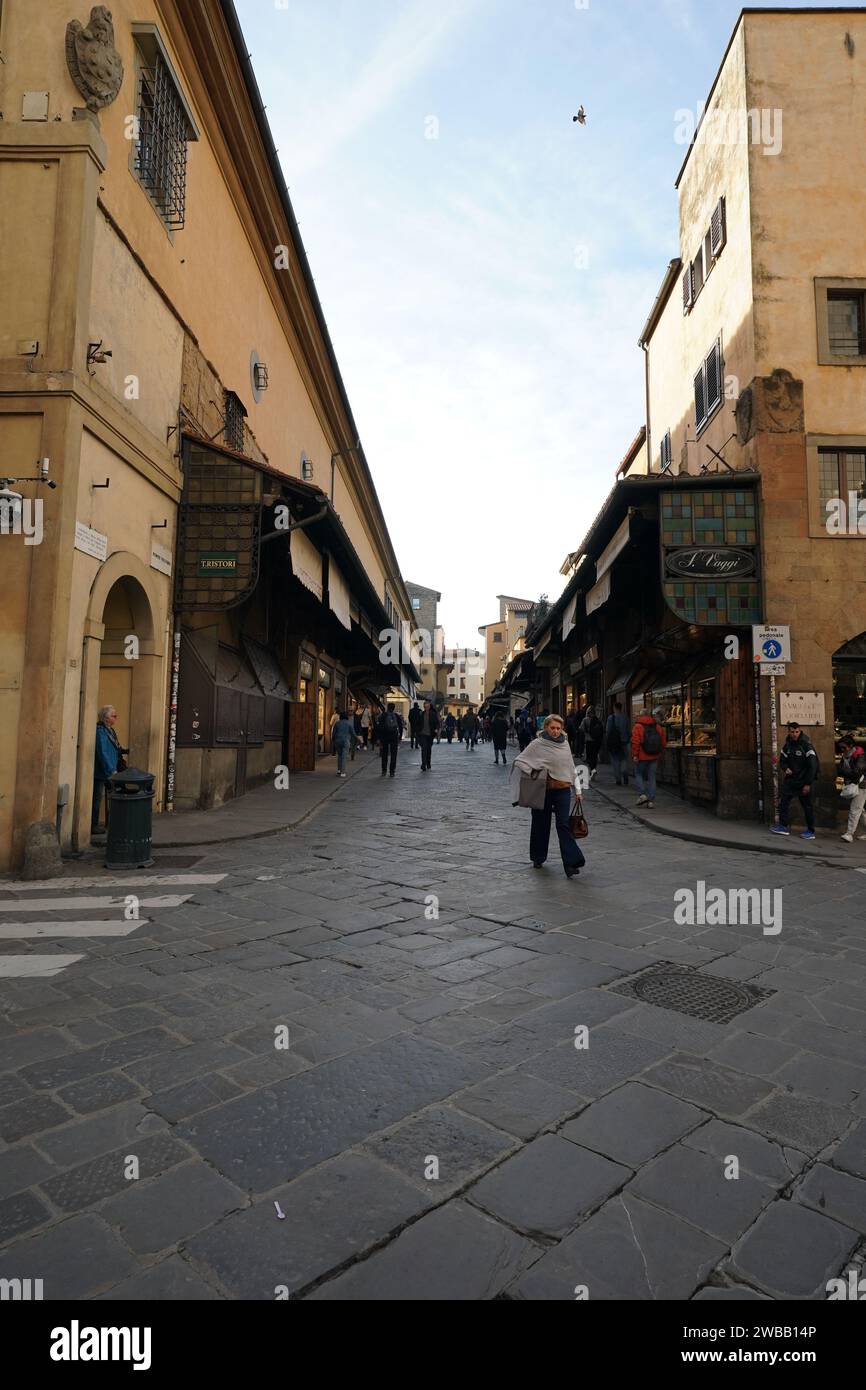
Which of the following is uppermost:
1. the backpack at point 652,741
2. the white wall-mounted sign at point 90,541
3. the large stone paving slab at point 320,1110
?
the white wall-mounted sign at point 90,541

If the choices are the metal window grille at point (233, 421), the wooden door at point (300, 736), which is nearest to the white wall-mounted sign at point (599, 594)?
the wooden door at point (300, 736)

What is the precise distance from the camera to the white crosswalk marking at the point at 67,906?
4583 mm

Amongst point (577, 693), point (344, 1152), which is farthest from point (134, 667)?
point (577, 693)

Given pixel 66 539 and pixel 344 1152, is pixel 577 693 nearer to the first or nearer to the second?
pixel 66 539

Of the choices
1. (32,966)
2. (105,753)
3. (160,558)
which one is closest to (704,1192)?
(32,966)

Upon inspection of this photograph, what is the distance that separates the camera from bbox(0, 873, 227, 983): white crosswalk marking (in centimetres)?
458

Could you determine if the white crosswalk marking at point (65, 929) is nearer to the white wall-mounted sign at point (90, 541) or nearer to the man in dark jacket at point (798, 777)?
the white wall-mounted sign at point (90, 541)

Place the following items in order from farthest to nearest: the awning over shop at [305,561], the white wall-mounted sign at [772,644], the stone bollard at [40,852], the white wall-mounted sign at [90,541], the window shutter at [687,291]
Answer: the window shutter at [687,291] < the awning over shop at [305,561] < the white wall-mounted sign at [772,644] < the white wall-mounted sign at [90,541] < the stone bollard at [40,852]

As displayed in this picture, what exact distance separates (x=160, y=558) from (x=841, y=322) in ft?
37.9

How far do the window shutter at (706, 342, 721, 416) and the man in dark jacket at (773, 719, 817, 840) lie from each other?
22.3 ft

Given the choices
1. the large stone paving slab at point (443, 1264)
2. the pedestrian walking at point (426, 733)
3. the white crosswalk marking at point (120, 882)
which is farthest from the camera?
the pedestrian walking at point (426, 733)

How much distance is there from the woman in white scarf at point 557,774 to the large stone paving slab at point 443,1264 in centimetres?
524

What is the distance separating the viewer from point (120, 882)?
7008mm

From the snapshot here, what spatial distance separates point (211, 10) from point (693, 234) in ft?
32.6
